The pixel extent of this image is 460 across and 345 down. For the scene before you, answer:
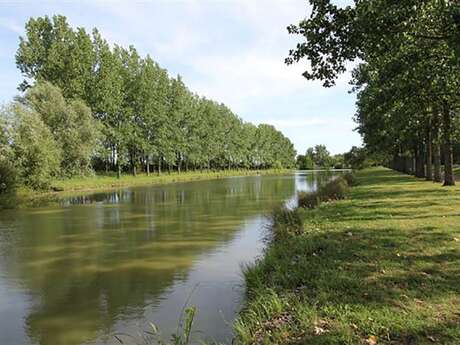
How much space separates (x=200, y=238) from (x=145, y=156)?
52.4 m

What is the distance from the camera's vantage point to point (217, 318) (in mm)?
7488

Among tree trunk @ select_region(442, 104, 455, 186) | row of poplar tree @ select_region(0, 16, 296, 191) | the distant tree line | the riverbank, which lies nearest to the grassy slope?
tree trunk @ select_region(442, 104, 455, 186)

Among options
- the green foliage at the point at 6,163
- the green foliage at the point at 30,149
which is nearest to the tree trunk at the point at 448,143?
the green foliage at the point at 6,163

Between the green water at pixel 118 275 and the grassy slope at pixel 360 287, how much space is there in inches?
40.5

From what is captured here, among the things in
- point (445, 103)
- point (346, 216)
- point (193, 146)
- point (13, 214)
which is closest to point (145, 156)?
point (193, 146)

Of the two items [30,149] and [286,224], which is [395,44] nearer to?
[286,224]

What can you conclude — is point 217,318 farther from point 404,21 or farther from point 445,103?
point 445,103

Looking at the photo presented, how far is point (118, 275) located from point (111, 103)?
4518cm

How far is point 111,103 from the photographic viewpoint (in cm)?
5256

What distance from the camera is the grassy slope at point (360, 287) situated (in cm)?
518

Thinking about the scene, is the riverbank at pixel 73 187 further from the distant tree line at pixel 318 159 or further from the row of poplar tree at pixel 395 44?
the distant tree line at pixel 318 159

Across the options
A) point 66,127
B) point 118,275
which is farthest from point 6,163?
point 118,275

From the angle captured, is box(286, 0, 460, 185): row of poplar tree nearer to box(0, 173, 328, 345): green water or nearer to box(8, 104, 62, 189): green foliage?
box(0, 173, 328, 345): green water

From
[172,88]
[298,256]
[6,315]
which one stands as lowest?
[6,315]
